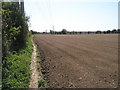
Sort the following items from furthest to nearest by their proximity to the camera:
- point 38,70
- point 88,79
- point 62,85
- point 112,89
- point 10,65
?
1. point 38,70
2. point 10,65
3. point 88,79
4. point 62,85
5. point 112,89

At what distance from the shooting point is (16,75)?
4.25 m

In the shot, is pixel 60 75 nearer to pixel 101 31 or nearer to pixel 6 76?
pixel 6 76

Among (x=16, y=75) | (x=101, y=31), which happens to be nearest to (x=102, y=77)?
(x=16, y=75)

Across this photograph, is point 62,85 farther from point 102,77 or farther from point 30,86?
point 102,77

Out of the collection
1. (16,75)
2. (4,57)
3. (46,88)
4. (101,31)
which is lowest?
(46,88)

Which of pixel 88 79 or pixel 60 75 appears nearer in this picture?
pixel 88 79

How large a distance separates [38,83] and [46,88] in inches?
19.3

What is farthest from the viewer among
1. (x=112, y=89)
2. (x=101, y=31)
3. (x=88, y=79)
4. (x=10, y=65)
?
(x=101, y=31)

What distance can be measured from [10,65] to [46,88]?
1815mm

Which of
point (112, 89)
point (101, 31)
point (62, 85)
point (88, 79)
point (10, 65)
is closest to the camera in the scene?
point (112, 89)

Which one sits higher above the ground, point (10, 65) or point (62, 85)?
point (10, 65)

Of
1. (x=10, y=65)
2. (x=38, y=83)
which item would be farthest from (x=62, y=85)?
(x=10, y=65)

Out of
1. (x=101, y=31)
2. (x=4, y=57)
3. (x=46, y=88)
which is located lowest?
(x=46, y=88)

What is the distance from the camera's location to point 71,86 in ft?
13.2
